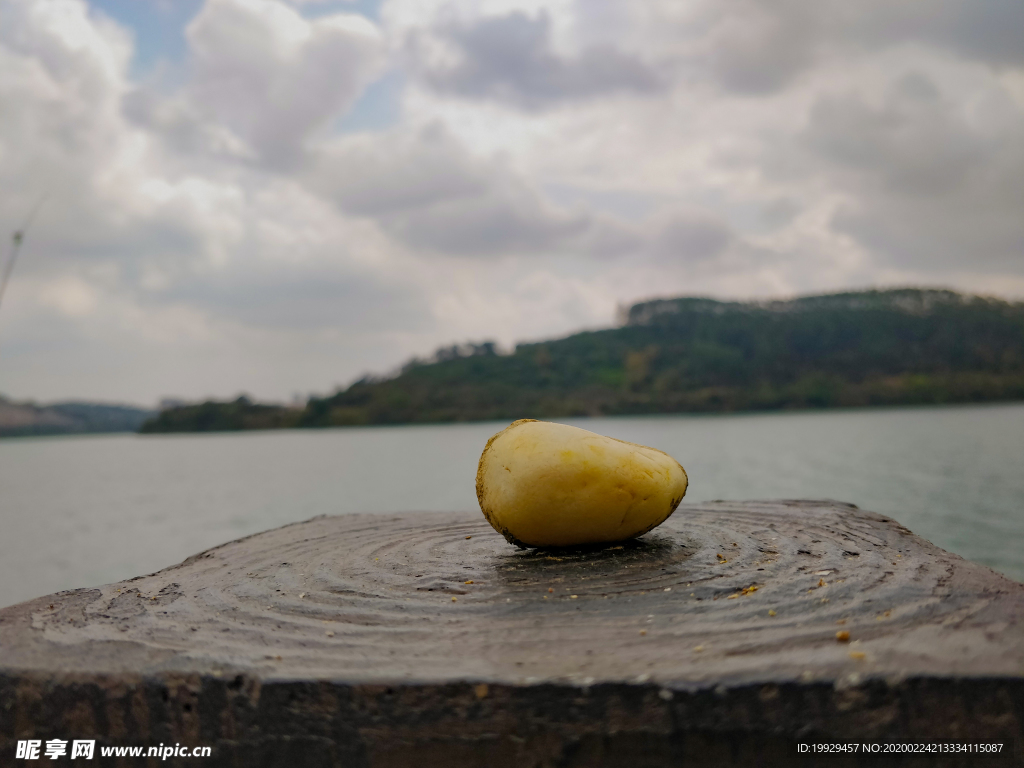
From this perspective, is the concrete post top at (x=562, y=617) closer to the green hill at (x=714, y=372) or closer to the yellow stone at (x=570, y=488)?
the yellow stone at (x=570, y=488)

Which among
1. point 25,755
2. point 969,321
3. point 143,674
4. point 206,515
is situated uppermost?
→ point 969,321

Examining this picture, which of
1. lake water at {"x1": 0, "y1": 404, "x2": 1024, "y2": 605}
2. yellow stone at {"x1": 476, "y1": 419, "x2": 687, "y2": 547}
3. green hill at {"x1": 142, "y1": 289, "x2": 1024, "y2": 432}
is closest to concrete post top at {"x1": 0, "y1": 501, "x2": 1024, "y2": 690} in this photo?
yellow stone at {"x1": 476, "y1": 419, "x2": 687, "y2": 547}

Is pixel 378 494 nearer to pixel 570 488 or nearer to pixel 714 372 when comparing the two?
pixel 570 488

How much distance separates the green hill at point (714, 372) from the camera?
92.2 metres

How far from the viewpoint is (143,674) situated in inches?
101

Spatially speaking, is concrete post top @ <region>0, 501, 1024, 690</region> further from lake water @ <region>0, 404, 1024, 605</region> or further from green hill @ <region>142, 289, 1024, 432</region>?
green hill @ <region>142, 289, 1024, 432</region>

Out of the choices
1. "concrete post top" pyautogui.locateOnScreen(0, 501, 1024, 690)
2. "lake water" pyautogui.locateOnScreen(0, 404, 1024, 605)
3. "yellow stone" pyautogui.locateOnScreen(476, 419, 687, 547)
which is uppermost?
"yellow stone" pyautogui.locateOnScreen(476, 419, 687, 547)

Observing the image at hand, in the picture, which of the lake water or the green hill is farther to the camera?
the green hill

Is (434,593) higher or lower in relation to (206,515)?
higher

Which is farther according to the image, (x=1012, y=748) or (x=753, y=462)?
(x=753, y=462)

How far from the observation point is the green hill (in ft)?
303

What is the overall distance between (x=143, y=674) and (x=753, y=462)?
43341 mm

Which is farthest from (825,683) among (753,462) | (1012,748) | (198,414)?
(198,414)

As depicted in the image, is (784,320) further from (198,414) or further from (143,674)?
(143,674)
